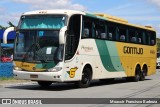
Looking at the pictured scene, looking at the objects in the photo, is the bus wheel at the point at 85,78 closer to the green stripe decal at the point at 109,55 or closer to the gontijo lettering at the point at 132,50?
the green stripe decal at the point at 109,55

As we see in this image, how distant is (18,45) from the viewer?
58.8 ft

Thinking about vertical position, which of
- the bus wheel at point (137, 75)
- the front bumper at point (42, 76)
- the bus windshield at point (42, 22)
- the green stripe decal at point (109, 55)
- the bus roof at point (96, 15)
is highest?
the bus roof at point (96, 15)

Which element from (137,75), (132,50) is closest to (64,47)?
(132,50)

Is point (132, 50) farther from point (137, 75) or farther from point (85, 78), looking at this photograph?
point (85, 78)

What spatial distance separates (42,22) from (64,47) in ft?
5.19

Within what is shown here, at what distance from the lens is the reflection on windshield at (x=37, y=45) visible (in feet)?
56.3

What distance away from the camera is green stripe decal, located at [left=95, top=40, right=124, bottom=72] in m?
A: 20.6

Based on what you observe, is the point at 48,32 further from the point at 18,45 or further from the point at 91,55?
the point at 91,55

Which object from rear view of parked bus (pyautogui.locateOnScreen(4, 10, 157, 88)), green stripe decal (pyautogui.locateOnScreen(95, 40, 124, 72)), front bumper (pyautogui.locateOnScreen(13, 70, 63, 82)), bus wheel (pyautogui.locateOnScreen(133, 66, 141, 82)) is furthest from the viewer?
bus wheel (pyautogui.locateOnScreen(133, 66, 141, 82))

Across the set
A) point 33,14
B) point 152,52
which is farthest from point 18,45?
point 152,52

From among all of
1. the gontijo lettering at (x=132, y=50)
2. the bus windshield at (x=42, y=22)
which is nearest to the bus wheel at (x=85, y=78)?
the bus windshield at (x=42, y=22)

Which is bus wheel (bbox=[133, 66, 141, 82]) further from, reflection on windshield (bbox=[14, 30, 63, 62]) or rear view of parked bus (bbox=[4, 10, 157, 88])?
reflection on windshield (bbox=[14, 30, 63, 62])

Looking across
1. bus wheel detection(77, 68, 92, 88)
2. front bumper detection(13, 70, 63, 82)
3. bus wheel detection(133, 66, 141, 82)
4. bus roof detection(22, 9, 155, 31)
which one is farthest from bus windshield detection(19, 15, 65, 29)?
bus wheel detection(133, 66, 141, 82)

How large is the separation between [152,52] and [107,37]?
7.56 meters
